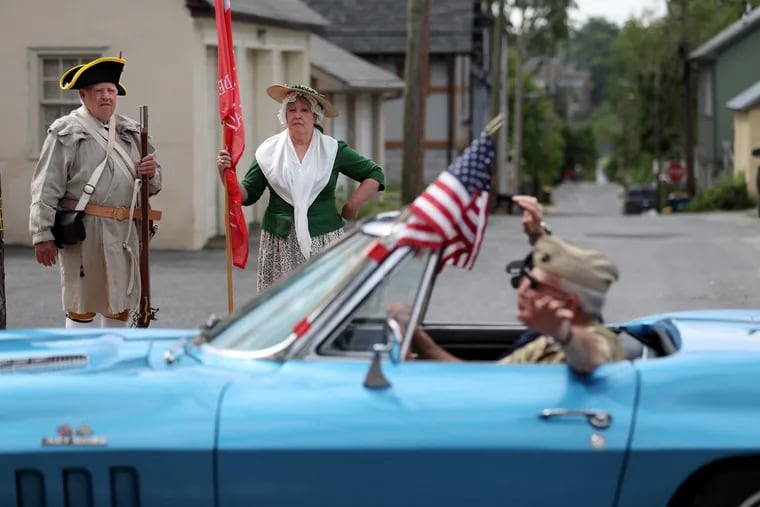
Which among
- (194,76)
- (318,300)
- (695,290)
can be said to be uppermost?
(194,76)

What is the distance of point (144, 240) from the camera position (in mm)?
7777

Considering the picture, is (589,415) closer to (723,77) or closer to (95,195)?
(95,195)

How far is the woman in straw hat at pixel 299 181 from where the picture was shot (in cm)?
753

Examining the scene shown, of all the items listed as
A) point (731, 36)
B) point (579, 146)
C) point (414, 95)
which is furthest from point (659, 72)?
point (579, 146)

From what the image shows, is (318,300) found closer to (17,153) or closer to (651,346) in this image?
(651,346)

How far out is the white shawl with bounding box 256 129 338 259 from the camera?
7520mm

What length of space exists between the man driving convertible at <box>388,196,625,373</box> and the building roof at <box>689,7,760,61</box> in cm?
4377

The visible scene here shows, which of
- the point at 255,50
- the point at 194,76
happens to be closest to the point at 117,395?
the point at 194,76

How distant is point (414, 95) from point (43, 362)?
70.1ft

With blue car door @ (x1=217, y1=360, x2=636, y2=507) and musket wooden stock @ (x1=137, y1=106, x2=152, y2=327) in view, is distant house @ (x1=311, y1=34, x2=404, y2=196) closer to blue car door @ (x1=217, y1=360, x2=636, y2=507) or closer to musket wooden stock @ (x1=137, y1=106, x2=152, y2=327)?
musket wooden stock @ (x1=137, y1=106, x2=152, y2=327)

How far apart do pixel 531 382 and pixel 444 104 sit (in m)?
38.9

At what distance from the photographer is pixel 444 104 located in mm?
42875

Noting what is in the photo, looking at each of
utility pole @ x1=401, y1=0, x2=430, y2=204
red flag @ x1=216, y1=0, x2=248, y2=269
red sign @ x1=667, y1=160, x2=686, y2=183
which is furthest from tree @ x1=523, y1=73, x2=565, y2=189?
red flag @ x1=216, y1=0, x2=248, y2=269

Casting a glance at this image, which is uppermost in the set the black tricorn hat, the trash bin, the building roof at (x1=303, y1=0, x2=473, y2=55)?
the building roof at (x1=303, y1=0, x2=473, y2=55)
